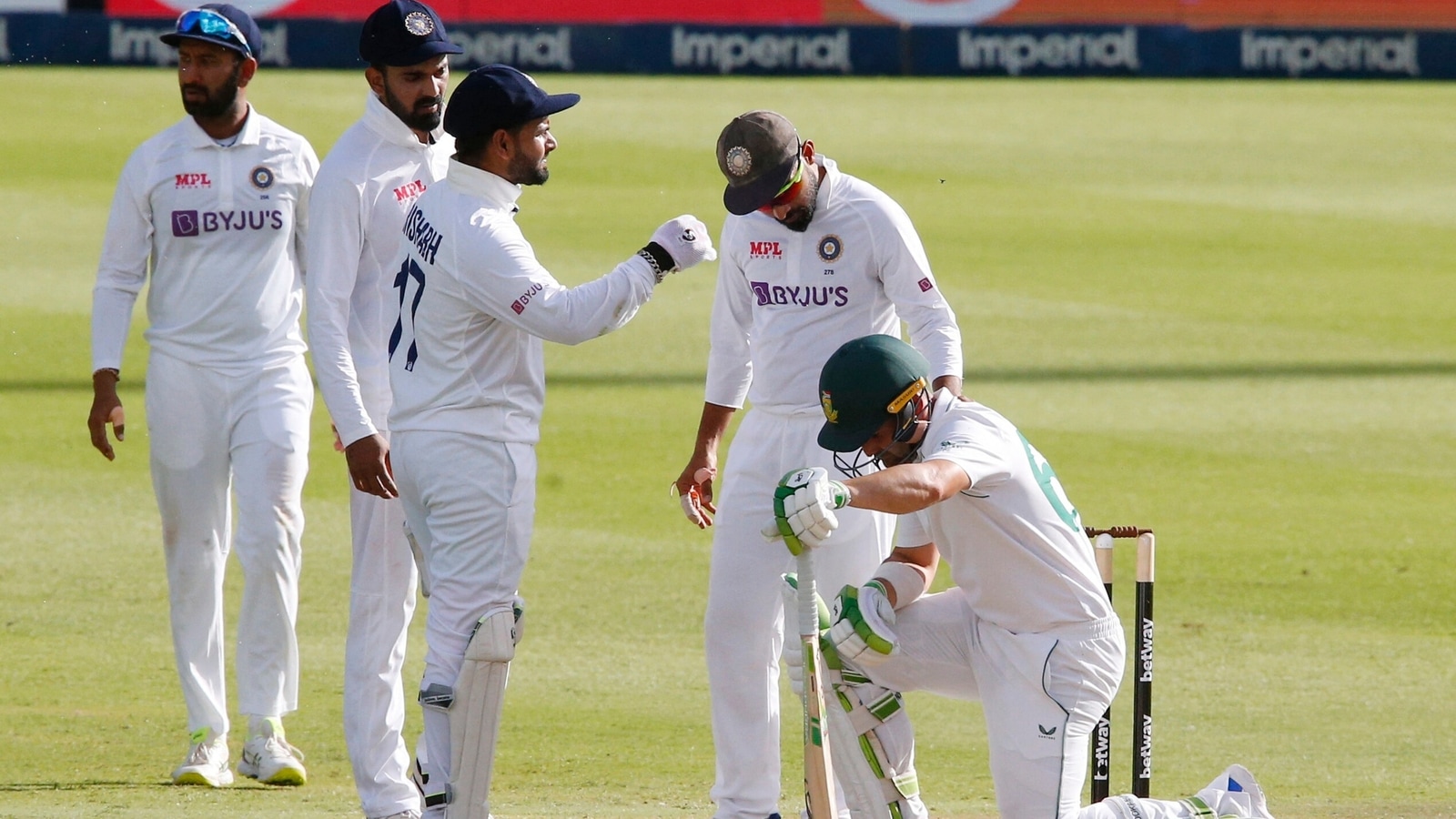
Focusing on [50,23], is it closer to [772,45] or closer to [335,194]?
[772,45]

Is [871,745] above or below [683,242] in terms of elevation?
below

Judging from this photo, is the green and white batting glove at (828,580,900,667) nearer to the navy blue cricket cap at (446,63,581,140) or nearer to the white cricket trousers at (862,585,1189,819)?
the white cricket trousers at (862,585,1189,819)

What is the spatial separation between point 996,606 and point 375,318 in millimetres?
1930

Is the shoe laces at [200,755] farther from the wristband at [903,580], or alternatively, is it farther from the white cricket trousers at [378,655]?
the wristband at [903,580]

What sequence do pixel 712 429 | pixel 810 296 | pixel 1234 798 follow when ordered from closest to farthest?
pixel 1234 798, pixel 810 296, pixel 712 429

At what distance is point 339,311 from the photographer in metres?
5.05

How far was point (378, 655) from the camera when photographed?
520cm

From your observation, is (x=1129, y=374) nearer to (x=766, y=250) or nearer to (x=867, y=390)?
(x=766, y=250)

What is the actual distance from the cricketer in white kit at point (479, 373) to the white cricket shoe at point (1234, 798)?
1802mm

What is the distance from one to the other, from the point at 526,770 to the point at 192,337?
175cm

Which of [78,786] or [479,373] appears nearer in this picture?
[479,373]

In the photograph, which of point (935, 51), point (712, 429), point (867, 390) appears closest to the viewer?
point (867, 390)

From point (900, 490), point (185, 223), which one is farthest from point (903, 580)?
point (185, 223)

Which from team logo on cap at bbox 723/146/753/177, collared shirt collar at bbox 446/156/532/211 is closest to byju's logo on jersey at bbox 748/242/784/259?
team logo on cap at bbox 723/146/753/177
